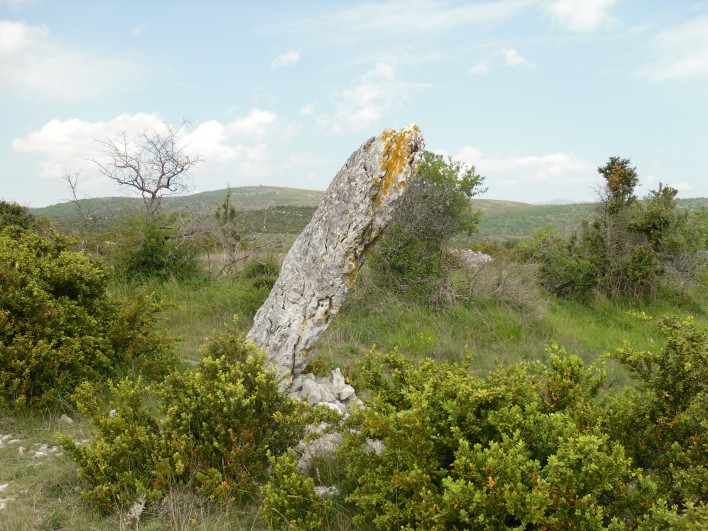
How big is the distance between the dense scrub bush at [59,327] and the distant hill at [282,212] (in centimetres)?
687

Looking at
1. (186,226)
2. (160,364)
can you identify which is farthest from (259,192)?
(160,364)

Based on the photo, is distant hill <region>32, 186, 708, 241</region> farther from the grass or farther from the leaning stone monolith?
the leaning stone monolith

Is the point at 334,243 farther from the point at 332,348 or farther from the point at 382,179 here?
the point at 332,348

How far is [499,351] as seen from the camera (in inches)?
341

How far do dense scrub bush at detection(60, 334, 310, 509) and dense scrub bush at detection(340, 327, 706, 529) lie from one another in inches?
28.8

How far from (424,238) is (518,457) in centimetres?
814

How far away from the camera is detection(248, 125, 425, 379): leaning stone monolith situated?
525cm

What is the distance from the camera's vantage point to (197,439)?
4.06 metres

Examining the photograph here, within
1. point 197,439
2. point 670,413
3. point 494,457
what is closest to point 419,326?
point 197,439

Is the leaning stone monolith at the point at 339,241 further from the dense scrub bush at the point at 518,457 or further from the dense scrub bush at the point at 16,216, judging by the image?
the dense scrub bush at the point at 16,216

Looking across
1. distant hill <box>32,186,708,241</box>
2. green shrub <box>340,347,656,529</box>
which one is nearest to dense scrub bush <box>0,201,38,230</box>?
distant hill <box>32,186,708,241</box>

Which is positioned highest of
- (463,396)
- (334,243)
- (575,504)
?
(334,243)

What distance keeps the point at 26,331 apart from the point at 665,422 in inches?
245

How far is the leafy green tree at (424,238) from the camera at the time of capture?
1015 centimetres
